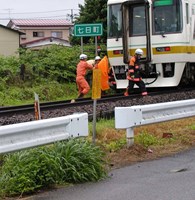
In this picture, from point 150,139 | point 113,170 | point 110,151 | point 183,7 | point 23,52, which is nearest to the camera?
point 113,170

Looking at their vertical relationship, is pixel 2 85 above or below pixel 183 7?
below

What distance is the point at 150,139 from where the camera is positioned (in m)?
8.68

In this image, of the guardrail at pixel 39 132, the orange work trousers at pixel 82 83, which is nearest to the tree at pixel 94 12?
the orange work trousers at pixel 82 83

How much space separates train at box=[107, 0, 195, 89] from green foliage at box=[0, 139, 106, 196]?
33.0 ft

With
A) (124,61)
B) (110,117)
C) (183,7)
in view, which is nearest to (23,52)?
(124,61)

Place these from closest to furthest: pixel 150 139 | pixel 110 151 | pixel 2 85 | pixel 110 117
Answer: pixel 110 151
pixel 150 139
pixel 110 117
pixel 2 85

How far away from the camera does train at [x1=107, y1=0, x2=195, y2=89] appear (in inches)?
639

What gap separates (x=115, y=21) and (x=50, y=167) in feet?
38.8

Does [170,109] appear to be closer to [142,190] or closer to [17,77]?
[142,190]

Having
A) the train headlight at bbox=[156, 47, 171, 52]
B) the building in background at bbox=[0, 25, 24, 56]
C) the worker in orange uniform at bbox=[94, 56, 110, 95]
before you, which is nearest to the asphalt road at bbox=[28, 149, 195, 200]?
the train headlight at bbox=[156, 47, 171, 52]

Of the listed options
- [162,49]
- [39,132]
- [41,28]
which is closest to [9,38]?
[41,28]

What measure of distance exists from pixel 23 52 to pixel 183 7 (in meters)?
10.1

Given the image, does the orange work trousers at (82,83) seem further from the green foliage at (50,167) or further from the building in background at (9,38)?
the building in background at (9,38)

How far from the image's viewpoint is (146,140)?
8594 mm
